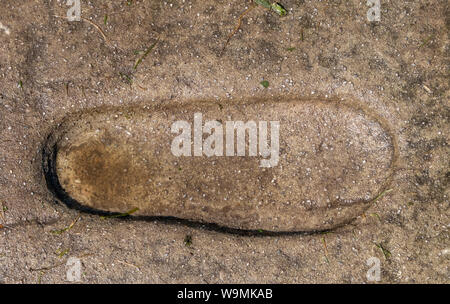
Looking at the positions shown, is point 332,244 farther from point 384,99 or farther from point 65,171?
point 65,171

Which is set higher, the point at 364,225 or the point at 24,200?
the point at 24,200

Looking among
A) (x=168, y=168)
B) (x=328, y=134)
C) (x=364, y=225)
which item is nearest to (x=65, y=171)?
(x=168, y=168)

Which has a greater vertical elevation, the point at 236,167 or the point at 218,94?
the point at 218,94

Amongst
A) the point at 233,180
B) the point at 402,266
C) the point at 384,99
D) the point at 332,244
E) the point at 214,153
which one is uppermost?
the point at 384,99

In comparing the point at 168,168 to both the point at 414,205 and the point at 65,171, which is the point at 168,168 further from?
the point at 414,205

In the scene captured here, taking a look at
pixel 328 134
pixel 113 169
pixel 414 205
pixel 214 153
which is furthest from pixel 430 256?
pixel 113 169

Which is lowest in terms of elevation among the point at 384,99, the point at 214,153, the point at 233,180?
the point at 233,180
